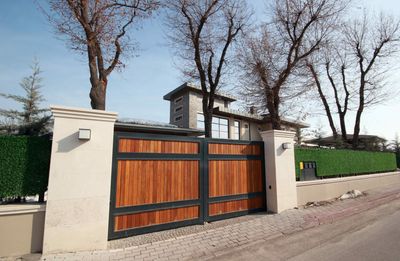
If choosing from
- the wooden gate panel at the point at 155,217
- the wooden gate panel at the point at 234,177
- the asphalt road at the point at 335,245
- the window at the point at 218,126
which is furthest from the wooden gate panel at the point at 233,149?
the window at the point at 218,126

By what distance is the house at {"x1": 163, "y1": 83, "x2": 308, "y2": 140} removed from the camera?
21016 mm

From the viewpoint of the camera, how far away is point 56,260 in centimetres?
393

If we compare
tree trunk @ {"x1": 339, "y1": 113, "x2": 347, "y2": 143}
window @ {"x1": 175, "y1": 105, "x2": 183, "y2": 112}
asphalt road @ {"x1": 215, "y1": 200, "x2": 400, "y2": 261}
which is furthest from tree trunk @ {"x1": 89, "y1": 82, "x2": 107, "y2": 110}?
tree trunk @ {"x1": 339, "y1": 113, "x2": 347, "y2": 143}

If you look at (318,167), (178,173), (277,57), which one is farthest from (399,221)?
(277,57)

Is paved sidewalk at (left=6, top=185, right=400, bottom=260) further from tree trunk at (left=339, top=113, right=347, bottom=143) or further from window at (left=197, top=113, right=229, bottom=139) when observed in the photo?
window at (left=197, top=113, right=229, bottom=139)

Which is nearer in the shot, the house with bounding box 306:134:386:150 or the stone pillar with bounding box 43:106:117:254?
the stone pillar with bounding box 43:106:117:254

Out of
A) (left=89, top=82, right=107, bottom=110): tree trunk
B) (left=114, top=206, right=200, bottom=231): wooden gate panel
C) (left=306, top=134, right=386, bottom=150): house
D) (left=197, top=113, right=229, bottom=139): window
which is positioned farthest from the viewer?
(left=197, top=113, right=229, bottom=139): window

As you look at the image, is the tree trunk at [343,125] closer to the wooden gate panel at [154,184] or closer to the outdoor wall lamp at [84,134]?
the wooden gate panel at [154,184]

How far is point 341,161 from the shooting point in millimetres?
10891

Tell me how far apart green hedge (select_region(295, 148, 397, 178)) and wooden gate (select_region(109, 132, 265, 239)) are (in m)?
2.95

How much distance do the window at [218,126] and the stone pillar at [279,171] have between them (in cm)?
1311

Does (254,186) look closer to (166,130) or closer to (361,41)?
(166,130)

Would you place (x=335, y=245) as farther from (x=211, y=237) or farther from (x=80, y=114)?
Answer: (x=80, y=114)

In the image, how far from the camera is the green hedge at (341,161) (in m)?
9.25
